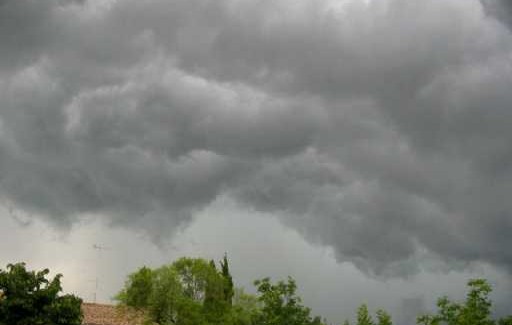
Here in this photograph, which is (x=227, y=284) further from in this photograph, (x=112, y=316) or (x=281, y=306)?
(x=281, y=306)

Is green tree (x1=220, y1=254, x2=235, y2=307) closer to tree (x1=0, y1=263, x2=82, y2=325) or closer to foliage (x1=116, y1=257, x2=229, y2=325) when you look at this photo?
foliage (x1=116, y1=257, x2=229, y2=325)

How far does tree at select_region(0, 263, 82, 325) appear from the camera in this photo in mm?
49938

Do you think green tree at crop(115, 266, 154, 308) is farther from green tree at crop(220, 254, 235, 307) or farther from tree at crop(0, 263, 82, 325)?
tree at crop(0, 263, 82, 325)

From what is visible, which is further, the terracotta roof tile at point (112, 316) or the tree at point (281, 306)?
the terracotta roof tile at point (112, 316)

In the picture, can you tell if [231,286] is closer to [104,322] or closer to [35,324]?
[104,322]

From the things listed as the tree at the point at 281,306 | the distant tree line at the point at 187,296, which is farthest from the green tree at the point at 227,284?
the tree at the point at 281,306

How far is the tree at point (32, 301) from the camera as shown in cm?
4994

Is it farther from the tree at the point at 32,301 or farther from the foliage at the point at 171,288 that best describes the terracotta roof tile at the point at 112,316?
the tree at the point at 32,301

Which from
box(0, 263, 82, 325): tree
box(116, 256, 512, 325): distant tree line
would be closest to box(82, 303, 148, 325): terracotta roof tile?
box(116, 256, 512, 325): distant tree line

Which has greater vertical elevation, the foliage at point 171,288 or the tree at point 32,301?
the foliage at point 171,288

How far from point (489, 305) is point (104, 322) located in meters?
52.3

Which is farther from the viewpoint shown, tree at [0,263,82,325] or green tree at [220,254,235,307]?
green tree at [220,254,235,307]

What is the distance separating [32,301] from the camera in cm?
5041

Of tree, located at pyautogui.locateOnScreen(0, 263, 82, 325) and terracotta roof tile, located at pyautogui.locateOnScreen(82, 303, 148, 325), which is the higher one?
terracotta roof tile, located at pyautogui.locateOnScreen(82, 303, 148, 325)
